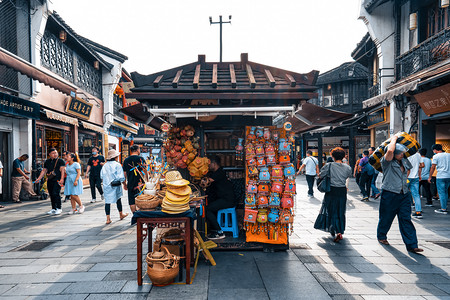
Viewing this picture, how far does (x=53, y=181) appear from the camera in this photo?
8.02 meters

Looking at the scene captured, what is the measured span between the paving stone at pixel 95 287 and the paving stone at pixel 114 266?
0.43 m

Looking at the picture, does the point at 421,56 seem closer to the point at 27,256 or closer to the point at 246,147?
the point at 246,147

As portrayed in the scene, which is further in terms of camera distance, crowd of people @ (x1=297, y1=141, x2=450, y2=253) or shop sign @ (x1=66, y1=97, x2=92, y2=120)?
shop sign @ (x1=66, y1=97, x2=92, y2=120)

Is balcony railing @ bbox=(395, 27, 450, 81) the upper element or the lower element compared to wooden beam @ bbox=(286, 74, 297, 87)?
upper

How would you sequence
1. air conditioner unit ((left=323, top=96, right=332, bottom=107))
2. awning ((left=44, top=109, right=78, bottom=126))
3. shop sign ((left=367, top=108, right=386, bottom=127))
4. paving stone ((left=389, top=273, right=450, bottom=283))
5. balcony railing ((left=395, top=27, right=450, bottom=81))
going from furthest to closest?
1. air conditioner unit ((left=323, top=96, right=332, bottom=107))
2. shop sign ((left=367, top=108, right=386, bottom=127))
3. awning ((left=44, top=109, right=78, bottom=126))
4. balcony railing ((left=395, top=27, right=450, bottom=81))
5. paving stone ((left=389, top=273, right=450, bottom=283))

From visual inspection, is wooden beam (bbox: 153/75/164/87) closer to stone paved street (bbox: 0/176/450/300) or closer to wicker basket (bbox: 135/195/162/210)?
wicker basket (bbox: 135/195/162/210)

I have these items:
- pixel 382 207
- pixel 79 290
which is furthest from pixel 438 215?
pixel 79 290

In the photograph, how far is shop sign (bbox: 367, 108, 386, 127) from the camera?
1360 centimetres

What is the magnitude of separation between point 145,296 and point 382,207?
4435mm

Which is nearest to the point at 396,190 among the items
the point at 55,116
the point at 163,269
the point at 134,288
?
the point at 163,269

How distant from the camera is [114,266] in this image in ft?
14.2

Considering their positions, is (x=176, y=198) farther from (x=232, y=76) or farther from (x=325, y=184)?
(x=325, y=184)

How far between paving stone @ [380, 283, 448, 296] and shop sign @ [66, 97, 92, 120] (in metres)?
14.0

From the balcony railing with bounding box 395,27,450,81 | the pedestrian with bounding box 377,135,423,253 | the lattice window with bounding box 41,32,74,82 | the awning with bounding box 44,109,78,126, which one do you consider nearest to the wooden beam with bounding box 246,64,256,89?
the pedestrian with bounding box 377,135,423,253
